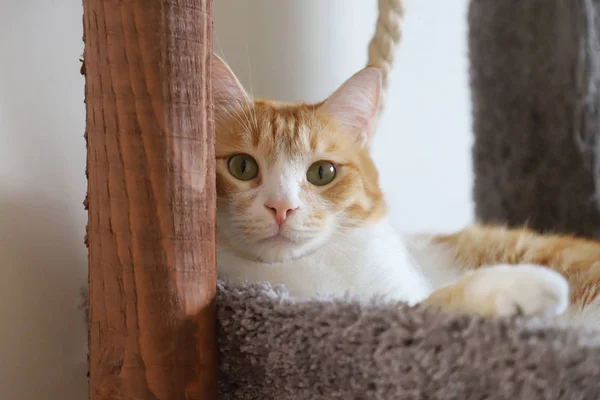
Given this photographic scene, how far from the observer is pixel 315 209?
83 centimetres

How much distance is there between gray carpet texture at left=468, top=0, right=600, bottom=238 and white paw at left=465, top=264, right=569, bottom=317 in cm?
94

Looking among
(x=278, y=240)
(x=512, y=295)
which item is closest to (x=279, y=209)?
(x=278, y=240)

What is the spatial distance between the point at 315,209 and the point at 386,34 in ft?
1.58

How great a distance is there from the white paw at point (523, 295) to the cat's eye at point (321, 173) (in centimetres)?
33

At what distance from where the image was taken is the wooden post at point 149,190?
0.61 meters

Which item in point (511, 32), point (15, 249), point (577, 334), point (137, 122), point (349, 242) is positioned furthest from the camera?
point (511, 32)

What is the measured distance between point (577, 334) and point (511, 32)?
3.75 ft

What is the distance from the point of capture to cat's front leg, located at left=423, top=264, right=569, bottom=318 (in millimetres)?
571

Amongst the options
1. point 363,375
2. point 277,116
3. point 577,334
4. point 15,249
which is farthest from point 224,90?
point 577,334

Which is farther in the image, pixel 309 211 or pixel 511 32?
pixel 511 32

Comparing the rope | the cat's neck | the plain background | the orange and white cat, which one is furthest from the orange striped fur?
the plain background

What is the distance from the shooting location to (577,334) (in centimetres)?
52

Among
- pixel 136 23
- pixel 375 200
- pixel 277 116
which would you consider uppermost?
pixel 136 23

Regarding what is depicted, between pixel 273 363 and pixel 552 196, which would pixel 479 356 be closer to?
pixel 273 363
